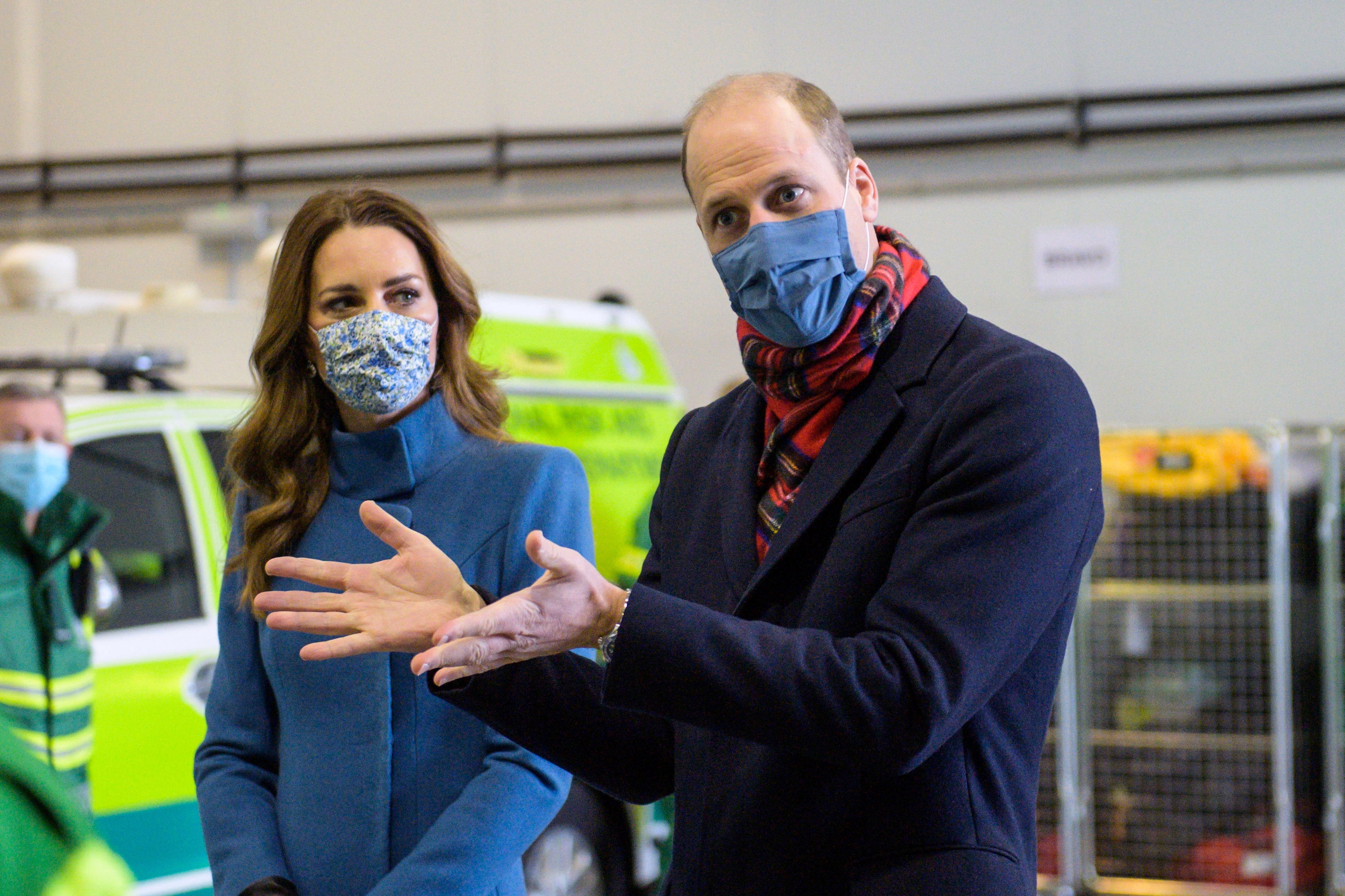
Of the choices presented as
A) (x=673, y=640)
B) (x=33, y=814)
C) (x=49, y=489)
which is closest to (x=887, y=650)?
(x=673, y=640)

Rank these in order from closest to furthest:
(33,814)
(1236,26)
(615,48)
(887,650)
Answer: (33,814) → (887,650) → (1236,26) → (615,48)

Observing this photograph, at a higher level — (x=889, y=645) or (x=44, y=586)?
(x=889, y=645)

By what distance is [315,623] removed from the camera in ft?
4.37

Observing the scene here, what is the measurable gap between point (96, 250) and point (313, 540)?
Answer: 785cm

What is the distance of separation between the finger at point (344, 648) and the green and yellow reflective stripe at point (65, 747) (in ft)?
7.79

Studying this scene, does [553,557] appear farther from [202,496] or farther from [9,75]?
[9,75]

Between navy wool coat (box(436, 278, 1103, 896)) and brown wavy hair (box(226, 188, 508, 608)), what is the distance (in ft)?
2.18

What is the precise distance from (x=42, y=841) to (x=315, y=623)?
0.54 m

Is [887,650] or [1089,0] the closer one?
[887,650]

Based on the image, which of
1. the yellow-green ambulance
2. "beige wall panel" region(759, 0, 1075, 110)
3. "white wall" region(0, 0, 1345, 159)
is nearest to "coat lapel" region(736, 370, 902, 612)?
the yellow-green ambulance

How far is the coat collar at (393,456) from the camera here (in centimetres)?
195

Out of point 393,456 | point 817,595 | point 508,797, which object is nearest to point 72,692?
point 393,456

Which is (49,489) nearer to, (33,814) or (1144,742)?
(33,814)

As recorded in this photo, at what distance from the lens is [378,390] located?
1.92 metres
